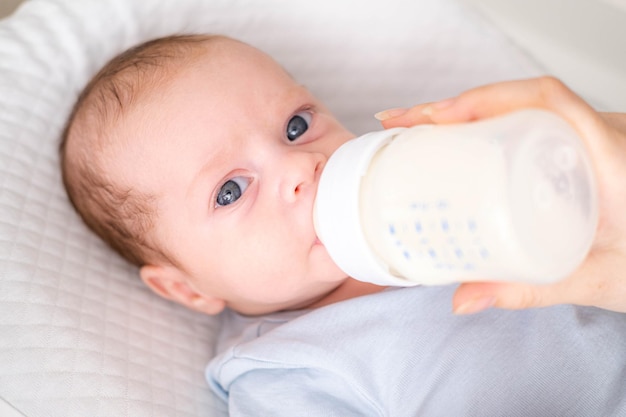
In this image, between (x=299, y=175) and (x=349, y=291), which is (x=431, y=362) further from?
(x=299, y=175)

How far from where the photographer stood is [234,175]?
92 centimetres

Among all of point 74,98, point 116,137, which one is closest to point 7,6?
point 74,98

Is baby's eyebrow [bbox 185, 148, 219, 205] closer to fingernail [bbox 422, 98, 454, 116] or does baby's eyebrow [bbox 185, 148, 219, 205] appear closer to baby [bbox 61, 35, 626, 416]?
baby [bbox 61, 35, 626, 416]

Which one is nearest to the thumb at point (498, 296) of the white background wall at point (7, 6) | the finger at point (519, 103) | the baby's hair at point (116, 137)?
the finger at point (519, 103)

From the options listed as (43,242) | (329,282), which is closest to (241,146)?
(329,282)

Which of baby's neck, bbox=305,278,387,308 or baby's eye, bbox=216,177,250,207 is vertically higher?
baby's eye, bbox=216,177,250,207

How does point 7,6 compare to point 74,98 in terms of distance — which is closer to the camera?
point 74,98

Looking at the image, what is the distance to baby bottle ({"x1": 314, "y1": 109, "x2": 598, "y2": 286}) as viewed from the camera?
0.54 meters

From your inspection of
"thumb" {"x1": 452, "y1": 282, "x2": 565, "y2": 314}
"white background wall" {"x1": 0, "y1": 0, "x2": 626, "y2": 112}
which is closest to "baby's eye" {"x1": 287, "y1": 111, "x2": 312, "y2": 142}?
"thumb" {"x1": 452, "y1": 282, "x2": 565, "y2": 314}

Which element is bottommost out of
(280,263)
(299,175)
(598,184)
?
(280,263)

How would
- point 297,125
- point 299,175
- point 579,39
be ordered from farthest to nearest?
1. point 579,39
2. point 297,125
3. point 299,175

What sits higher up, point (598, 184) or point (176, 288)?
point (598, 184)

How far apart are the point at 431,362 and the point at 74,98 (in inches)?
27.2

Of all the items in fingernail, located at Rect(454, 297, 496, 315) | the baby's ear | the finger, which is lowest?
the baby's ear
